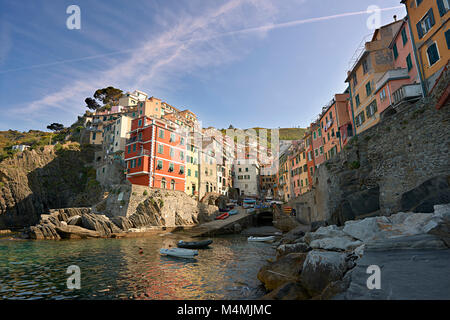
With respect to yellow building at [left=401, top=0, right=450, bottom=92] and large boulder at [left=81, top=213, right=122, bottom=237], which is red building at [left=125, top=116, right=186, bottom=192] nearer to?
large boulder at [left=81, top=213, right=122, bottom=237]

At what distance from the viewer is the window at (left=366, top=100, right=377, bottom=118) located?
28.3 meters

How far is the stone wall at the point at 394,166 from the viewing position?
14664 millimetres

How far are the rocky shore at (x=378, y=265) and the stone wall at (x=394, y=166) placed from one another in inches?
171

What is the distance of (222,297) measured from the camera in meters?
11.8

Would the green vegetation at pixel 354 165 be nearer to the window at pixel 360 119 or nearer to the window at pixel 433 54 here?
the window at pixel 433 54

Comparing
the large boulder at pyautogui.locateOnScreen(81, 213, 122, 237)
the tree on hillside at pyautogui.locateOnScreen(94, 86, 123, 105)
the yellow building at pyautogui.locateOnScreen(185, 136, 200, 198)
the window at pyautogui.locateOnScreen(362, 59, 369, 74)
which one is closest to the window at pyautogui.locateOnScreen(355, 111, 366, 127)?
the window at pyautogui.locateOnScreen(362, 59, 369, 74)

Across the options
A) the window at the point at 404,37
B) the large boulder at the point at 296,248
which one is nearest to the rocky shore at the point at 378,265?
the large boulder at the point at 296,248

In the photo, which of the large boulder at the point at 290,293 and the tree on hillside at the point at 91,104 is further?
the tree on hillside at the point at 91,104

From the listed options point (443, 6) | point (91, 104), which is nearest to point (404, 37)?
point (443, 6)

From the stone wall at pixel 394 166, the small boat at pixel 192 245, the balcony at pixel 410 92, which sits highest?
the balcony at pixel 410 92

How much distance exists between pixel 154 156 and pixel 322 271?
4483 cm

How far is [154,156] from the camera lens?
161 feet

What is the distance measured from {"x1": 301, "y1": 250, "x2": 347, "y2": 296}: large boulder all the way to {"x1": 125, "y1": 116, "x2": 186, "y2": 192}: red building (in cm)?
4280

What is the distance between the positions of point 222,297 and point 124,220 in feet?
112
